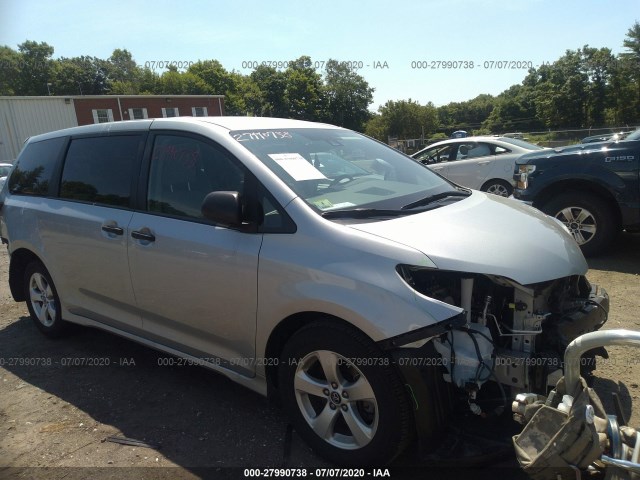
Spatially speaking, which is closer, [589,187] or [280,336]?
[280,336]

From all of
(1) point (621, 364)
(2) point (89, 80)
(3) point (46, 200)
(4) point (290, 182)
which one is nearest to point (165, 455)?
(4) point (290, 182)

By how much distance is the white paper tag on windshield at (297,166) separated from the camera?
2831mm

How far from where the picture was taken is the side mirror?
2.61m

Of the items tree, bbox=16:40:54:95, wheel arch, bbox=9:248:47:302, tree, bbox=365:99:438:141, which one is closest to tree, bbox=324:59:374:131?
tree, bbox=365:99:438:141

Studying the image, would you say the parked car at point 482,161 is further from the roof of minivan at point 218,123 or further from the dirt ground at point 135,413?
the roof of minivan at point 218,123

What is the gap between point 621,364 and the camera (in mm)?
3479

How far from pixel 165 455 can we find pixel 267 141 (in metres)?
1.99

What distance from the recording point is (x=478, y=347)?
2268mm

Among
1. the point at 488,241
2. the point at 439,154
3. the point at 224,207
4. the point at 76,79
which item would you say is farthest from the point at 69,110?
the point at 76,79

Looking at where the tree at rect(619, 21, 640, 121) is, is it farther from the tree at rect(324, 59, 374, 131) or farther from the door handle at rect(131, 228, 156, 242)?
the door handle at rect(131, 228, 156, 242)

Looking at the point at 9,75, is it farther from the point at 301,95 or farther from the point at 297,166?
the point at 297,166

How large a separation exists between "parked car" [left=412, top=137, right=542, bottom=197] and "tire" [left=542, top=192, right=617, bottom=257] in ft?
12.7

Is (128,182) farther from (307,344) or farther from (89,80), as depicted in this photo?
(89,80)

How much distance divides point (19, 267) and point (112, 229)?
6.28ft
